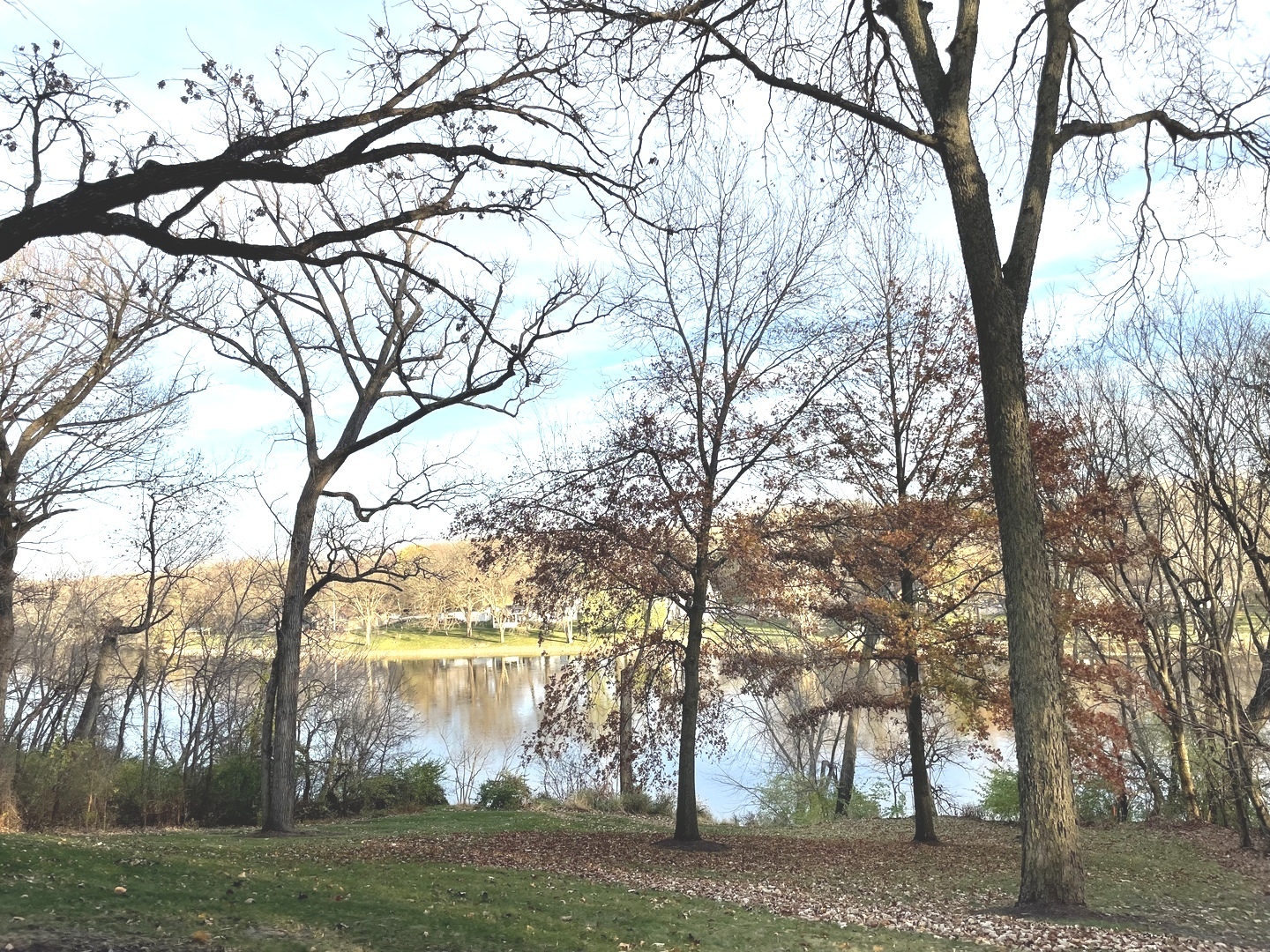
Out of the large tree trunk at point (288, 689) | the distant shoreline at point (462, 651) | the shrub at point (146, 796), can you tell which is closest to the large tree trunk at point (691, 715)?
the large tree trunk at point (288, 689)

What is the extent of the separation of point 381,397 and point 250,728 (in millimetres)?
8916

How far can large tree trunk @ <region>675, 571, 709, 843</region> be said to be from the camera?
13289 millimetres

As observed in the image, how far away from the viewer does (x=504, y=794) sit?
21.1 m

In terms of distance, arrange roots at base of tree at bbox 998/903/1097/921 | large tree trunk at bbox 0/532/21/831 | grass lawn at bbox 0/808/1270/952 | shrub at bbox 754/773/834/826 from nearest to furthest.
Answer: grass lawn at bbox 0/808/1270/952, roots at base of tree at bbox 998/903/1097/921, large tree trunk at bbox 0/532/21/831, shrub at bbox 754/773/834/826

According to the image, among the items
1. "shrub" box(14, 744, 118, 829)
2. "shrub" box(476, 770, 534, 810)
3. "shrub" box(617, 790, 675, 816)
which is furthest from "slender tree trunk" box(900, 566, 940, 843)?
"shrub" box(14, 744, 118, 829)

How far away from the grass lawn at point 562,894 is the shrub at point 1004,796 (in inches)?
204

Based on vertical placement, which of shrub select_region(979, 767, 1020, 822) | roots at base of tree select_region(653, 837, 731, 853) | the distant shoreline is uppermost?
the distant shoreline

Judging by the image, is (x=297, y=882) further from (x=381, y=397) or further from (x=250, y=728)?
(x=250, y=728)

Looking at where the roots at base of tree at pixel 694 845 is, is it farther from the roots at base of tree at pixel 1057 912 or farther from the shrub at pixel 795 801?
the shrub at pixel 795 801

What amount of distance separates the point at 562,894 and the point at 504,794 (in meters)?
14.1

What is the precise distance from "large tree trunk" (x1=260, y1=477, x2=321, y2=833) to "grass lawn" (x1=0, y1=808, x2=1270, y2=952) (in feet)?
2.27

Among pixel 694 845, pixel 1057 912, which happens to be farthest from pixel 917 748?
pixel 1057 912

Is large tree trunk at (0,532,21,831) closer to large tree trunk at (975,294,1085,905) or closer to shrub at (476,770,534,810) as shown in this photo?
shrub at (476,770,534,810)

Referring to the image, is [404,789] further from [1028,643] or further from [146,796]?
[1028,643]
